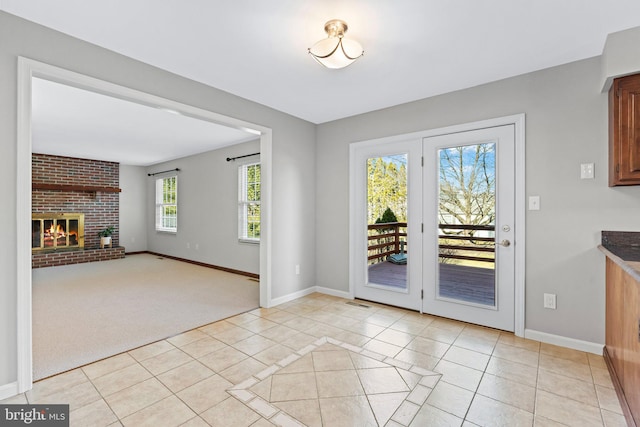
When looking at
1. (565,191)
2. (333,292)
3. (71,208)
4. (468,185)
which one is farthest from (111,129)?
(565,191)

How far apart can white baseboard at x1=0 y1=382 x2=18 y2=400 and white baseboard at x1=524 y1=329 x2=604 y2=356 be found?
3863 millimetres

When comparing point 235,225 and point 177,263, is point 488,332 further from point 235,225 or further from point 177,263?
point 177,263

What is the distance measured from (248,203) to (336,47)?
387 cm

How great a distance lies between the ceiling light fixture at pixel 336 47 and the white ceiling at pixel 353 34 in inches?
2.4

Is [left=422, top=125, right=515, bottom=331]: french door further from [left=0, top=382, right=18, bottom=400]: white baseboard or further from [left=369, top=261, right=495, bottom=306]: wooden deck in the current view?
[left=0, top=382, right=18, bottom=400]: white baseboard

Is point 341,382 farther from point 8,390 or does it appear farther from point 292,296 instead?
point 8,390

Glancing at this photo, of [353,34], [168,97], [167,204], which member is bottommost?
[167,204]

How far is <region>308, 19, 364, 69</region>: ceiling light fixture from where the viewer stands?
→ 6.68ft

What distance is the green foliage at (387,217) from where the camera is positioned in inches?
143

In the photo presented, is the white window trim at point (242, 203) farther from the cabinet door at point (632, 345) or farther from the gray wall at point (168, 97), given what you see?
the cabinet door at point (632, 345)

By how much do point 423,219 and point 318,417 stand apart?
2.29 metres

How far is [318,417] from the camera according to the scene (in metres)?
1.71

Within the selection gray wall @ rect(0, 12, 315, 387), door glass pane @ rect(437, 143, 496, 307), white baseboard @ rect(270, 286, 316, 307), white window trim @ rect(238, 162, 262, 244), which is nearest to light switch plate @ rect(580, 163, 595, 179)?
door glass pane @ rect(437, 143, 496, 307)

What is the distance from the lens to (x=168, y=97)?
107 inches
